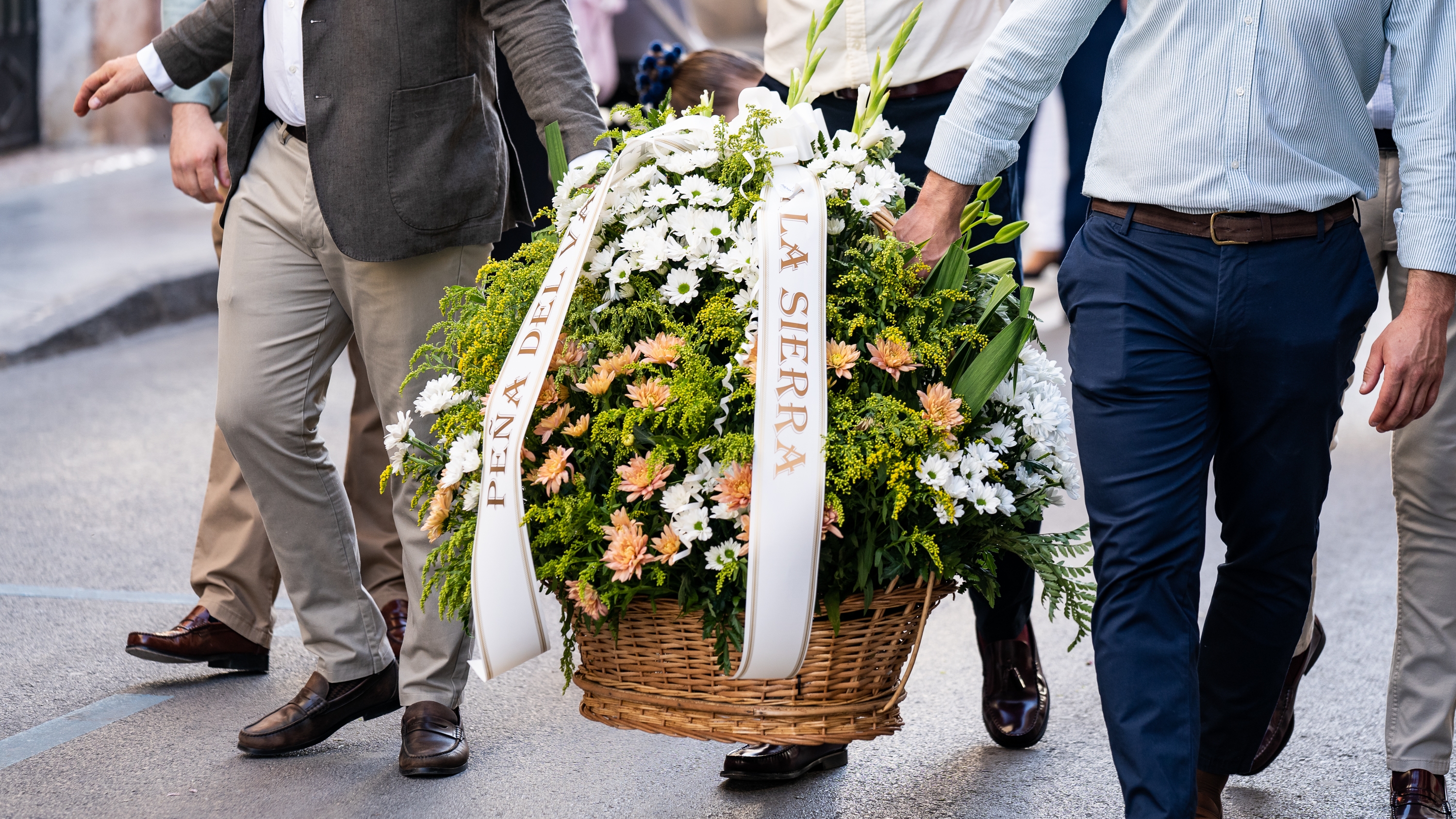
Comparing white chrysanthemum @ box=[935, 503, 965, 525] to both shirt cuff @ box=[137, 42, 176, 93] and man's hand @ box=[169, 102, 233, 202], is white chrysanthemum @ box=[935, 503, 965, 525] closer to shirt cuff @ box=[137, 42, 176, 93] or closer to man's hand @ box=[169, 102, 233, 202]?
man's hand @ box=[169, 102, 233, 202]

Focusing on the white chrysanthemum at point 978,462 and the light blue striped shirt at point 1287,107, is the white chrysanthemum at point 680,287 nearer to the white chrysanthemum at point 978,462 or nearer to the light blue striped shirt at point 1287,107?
the white chrysanthemum at point 978,462

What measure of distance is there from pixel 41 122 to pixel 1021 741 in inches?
450

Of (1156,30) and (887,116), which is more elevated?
(1156,30)

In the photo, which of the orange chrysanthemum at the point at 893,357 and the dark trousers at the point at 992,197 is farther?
the dark trousers at the point at 992,197

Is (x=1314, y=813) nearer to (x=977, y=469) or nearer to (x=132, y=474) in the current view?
(x=977, y=469)

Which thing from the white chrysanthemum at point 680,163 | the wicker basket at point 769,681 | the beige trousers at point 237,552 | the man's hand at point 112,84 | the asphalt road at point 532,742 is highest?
the man's hand at point 112,84

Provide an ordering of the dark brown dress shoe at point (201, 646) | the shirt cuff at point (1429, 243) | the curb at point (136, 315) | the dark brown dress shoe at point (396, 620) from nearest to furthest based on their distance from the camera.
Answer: the shirt cuff at point (1429, 243) < the dark brown dress shoe at point (201, 646) < the dark brown dress shoe at point (396, 620) < the curb at point (136, 315)

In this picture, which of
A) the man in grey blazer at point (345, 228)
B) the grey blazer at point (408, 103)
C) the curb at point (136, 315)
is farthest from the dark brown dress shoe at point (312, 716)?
the curb at point (136, 315)

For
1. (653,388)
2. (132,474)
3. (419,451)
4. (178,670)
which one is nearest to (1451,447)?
(653,388)

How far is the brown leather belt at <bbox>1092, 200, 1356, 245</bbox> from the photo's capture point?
2.40m

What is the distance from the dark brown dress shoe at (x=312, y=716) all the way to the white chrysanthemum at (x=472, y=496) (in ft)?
2.93

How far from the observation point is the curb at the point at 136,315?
7.45m

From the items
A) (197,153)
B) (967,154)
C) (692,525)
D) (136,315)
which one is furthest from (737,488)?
(136,315)

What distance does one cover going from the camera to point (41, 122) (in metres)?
12.4
